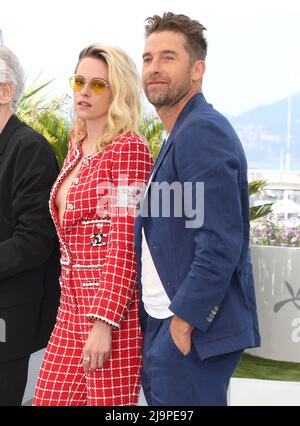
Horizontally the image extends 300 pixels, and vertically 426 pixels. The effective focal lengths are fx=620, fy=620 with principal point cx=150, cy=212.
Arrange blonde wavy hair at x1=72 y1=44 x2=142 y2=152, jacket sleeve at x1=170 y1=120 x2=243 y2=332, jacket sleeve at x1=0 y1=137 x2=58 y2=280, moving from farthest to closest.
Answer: jacket sleeve at x1=0 y1=137 x2=58 y2=280
blonde wavy hair at x1=72 y1=44 x2=142 y2=152
jacket sleeve at x1=170 y1=120 x2=243 y2=332

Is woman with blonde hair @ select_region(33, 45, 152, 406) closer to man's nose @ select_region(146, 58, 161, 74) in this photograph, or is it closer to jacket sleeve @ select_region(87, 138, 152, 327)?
jacket sleeve @ select_region(87, 138, 152, 327)

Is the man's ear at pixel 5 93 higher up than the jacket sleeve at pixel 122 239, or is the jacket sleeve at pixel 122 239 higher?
the man's ear at pixel 5 93

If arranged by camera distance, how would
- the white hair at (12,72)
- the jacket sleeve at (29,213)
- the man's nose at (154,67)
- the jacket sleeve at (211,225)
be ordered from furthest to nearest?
the white hair at (12,72), the jacket sleeve at (29,213), the man's nose at (154,67), the jacket sleeve at (211,225)

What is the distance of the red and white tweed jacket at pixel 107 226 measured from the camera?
164 cm

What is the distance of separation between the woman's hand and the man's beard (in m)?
0.59

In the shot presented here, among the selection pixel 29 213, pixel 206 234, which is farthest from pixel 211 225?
pixel 29 213

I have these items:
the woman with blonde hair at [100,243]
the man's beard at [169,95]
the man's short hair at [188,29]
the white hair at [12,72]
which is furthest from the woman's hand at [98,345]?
the white hair at [12,72]

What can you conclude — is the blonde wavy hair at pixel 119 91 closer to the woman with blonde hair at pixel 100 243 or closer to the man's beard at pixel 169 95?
the woman with blonde hair at pixel 100 243

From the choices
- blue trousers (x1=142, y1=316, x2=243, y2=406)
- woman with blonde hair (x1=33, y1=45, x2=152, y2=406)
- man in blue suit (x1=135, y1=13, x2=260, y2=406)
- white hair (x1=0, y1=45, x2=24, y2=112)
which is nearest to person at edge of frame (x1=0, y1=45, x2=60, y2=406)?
white hair (x1=0, y1=45, x2=24, y2=112)

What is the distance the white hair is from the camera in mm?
1990

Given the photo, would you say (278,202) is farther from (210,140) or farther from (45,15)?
(45,15)

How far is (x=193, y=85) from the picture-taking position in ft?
5.28

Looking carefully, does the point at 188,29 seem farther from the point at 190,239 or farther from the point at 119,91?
the point at 190,239

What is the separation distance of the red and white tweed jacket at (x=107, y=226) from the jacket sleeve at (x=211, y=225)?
0.80 feet
